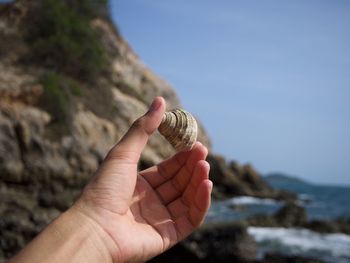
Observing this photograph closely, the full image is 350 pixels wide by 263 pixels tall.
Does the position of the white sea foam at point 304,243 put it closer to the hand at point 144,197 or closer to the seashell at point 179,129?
the hand at point 144,197

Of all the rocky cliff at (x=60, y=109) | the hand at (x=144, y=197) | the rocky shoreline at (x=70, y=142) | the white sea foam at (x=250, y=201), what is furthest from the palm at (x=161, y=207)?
the white sea foam at (x=250, y=201)

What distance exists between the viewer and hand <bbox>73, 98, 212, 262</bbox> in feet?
9.11

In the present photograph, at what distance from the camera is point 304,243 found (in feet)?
A: 54.4

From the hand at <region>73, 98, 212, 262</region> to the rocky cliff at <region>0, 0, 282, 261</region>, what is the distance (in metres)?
8.20

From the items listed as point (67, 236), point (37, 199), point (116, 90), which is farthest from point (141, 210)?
point (116, 90)

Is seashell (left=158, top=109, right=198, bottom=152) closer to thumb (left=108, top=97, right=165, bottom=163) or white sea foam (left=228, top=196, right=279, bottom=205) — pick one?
thumb (left=108, top=97, right=165, bottom=163)

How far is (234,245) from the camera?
455 inches

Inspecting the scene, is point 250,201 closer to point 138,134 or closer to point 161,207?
point 161,207

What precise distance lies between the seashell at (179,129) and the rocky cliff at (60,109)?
27.6 feet

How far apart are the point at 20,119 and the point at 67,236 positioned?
17.5 metres

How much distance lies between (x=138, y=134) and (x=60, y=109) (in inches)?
815

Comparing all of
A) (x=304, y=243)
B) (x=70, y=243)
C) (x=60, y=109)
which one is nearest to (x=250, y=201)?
(x=60, y=109)

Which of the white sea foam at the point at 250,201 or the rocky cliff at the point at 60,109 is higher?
the rocky cliff at the point at 60,109

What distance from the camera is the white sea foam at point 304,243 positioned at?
49.2ft
